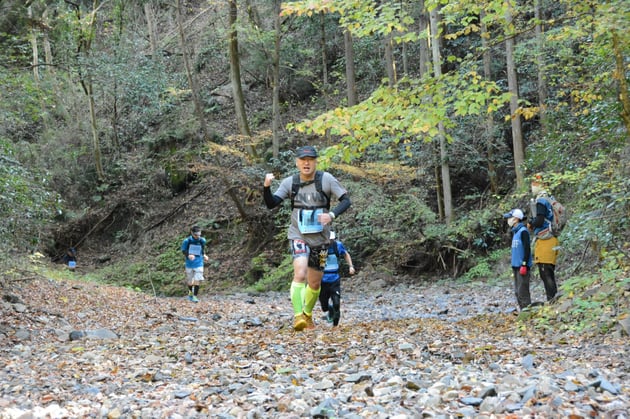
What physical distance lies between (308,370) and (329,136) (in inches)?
659

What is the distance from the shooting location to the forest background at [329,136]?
23.5ft

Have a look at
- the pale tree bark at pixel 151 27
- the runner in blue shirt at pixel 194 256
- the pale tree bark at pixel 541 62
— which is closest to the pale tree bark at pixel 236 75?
the runner in blue shirt at pixel 194 256

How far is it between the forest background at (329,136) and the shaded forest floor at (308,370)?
122 cm

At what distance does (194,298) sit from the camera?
15.5 metres

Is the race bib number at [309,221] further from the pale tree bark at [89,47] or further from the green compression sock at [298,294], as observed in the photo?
the pale tree bark at [89,47]

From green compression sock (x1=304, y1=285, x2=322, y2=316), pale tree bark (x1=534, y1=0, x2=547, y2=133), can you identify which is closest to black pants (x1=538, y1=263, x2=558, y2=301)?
green compression sock (x1=304, y1=285, x2=322, y2=316)

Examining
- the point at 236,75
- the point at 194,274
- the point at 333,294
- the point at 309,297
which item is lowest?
the point at 194,274

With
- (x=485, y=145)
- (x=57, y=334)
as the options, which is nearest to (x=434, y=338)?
(x=57, y=334)

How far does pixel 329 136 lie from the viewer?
21406 millimetres

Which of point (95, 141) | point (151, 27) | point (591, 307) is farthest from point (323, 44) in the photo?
point (591, 307)

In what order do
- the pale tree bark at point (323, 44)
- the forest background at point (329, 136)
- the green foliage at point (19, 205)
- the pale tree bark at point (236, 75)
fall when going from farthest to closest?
the pale tree bark at point (323, 44), the pale tree bark at point (236, 75), the green foliage at point (19, 205), the forest background at point (329, 136)

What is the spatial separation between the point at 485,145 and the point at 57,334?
52.6 ft

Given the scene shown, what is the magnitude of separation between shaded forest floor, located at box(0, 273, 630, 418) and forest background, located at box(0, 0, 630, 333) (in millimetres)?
1218

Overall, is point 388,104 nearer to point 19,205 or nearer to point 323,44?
point 19,205
